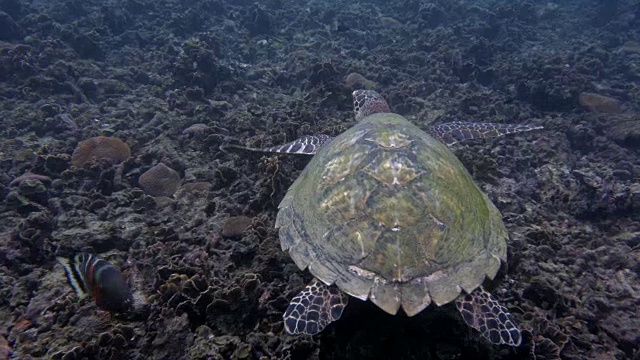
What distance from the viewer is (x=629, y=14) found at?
16.1 metres

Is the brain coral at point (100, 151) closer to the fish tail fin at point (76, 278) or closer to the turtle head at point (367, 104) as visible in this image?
the fish tail fin at point (76, 278)

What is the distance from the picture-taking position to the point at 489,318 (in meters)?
2.64

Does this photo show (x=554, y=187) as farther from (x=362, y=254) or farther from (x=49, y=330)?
(x=49, y=330)

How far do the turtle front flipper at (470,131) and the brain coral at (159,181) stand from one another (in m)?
4.56

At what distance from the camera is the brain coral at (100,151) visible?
19.6 ft

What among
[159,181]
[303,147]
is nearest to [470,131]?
[303,147]

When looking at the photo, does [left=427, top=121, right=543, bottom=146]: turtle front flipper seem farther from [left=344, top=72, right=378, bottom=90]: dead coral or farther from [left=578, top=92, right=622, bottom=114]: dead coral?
[left=578, top=92, right=622, bottom=114]: dead coral

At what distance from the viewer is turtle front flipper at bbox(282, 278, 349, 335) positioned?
259 cm

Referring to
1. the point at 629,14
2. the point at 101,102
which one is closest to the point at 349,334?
the point at 101,102

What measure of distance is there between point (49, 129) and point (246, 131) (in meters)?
4.67

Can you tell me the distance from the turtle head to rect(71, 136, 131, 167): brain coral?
455 cm

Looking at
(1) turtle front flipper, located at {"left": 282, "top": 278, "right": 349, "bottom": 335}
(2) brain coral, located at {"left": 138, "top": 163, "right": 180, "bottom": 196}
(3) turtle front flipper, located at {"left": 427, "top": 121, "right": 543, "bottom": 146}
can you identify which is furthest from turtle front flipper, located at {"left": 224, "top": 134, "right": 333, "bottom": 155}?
(1) turtle front flipper, located at {"left": 282, "top": 278, "right": 349, "bottom": 335}

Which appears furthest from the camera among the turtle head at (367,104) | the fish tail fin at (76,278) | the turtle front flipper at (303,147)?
the turtle head at (367,104)

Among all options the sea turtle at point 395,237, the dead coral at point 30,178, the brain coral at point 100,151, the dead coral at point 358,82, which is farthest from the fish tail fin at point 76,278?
the dead coral at point 358,82
